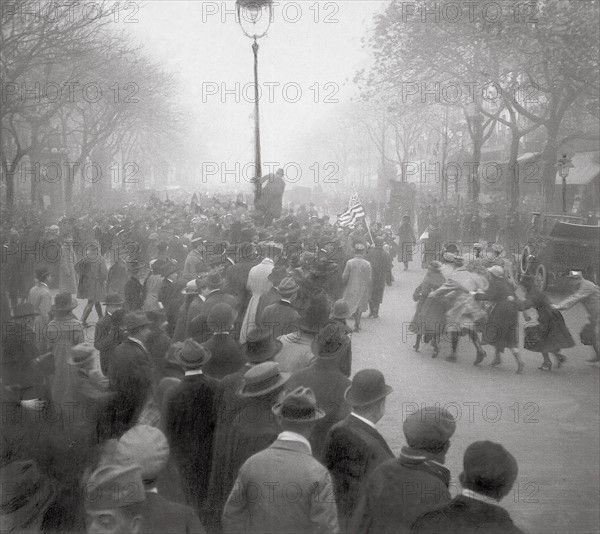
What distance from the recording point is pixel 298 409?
342 centimetres

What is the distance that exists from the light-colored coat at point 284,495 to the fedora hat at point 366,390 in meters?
0.66

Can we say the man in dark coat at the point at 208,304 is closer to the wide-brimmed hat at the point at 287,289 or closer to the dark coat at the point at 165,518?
the wide-brimmed hat at the point at 287,289

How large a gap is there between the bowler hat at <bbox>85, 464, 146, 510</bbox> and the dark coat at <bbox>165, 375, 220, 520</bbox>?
59.3 inches

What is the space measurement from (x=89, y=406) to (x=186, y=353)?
69 centimetres

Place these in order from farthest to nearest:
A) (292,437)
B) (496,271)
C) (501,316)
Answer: (496,271)
(501,316)
(292,437)

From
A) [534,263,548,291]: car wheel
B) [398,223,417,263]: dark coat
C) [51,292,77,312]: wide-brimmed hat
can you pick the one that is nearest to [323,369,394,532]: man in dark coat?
[51,292,77,312]: wide-brimmed hat

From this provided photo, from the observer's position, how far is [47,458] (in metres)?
3.73

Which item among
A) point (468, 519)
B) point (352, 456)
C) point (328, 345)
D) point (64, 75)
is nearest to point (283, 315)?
point (328, 345)

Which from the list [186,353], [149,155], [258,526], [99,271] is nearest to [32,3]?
[99,271]

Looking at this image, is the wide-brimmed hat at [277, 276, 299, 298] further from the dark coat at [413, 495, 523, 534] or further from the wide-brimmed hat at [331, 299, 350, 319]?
the dark coat at [413, 495, 523, 534]

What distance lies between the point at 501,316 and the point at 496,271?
63cm

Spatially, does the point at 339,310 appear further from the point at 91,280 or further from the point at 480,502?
the point at 91,280

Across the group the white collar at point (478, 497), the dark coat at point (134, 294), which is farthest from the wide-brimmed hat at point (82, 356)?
the dark coat at point (134, 294)

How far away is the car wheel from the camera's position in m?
14.1
